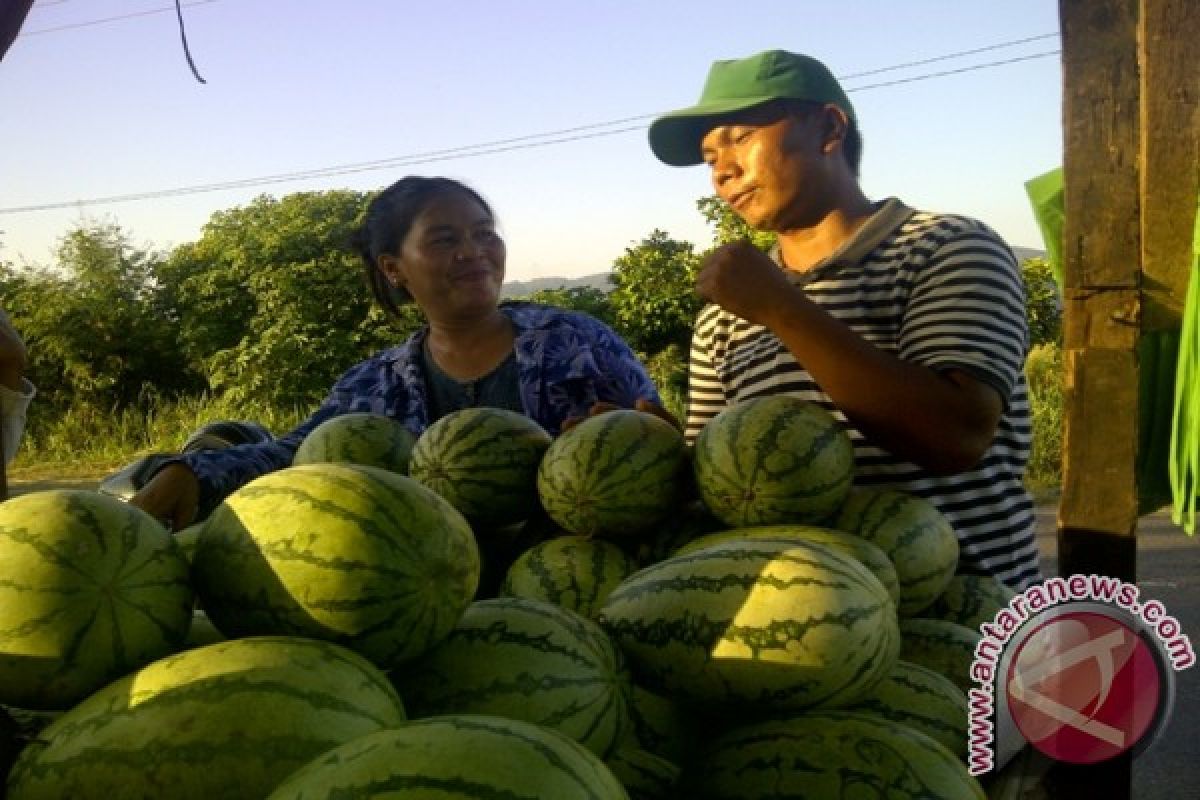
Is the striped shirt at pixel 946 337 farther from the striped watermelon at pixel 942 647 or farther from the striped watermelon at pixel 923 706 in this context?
the striped watermelon at pixel 923 706

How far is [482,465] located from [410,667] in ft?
2.88

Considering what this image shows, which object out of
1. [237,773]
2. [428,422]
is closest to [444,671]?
[237,773]

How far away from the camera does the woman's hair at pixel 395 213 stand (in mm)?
3781

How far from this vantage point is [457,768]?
862 millimetres

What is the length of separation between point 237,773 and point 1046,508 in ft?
34.3

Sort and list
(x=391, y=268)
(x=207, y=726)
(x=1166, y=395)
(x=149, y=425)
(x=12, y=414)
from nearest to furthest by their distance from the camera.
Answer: (x=207, y=726) → (x=1166, y=395) → (x=12, y=414) → (x=391, y=268) → (x=149, y=425)

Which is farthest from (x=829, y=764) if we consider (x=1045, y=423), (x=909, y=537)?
(x=1045, y=423)

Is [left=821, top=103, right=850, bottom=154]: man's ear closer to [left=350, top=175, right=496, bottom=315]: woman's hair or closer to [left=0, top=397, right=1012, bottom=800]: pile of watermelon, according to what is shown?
[left=0, top=397, right=1012, bottom=800]: pile of watermelon

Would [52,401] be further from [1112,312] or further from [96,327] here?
[1112,312]

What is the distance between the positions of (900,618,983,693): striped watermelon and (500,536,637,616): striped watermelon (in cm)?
51

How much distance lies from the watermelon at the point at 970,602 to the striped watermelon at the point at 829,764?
2.42 feet

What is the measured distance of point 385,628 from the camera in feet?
4.12

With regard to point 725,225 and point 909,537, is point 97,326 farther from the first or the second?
point 909,537

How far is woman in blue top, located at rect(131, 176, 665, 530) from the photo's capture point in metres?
3.67
